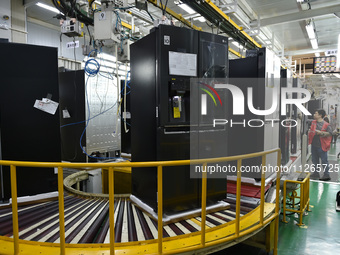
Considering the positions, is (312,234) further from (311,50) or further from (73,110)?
(311,50)

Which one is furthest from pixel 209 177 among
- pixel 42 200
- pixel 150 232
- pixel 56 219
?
A: pixel 42 200

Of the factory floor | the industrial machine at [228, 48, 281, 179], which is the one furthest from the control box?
the factory floor

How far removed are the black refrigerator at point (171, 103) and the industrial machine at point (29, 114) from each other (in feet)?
4.15

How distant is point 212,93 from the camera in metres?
3.19

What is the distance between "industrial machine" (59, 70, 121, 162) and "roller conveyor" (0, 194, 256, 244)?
2.15m

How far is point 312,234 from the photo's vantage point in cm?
395

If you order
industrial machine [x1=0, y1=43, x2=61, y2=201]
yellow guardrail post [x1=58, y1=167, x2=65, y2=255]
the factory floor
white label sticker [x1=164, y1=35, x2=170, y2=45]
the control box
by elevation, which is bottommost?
the factory floor

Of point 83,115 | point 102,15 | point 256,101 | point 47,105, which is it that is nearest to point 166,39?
point 102,15

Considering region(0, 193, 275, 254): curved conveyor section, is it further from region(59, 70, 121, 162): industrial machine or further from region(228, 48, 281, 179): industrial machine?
region(59, 70, 121, 162): industrial machine

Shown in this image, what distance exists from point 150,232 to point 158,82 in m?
1.69

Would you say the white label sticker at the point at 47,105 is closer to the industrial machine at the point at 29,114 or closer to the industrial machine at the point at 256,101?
the industrial machine at the point at 29,114

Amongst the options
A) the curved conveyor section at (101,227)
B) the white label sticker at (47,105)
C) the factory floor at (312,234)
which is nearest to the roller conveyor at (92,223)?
the curved conveyor section at (101,227)

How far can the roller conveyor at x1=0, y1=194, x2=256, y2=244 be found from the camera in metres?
2.56

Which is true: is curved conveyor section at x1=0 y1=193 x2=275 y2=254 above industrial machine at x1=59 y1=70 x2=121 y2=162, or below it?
below
